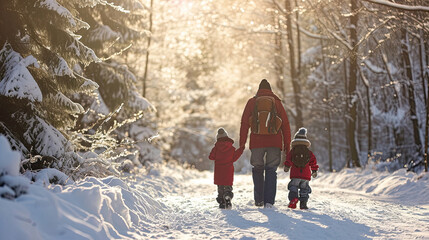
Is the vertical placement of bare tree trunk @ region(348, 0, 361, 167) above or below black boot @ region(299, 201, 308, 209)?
above

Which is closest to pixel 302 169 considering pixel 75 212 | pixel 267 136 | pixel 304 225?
pixel 267 136

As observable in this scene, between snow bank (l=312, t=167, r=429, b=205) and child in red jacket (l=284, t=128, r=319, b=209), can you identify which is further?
snow bank (l=312, t=167, r=429, b=205)

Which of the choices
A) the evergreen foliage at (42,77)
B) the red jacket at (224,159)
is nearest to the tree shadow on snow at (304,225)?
the red jacket at (224,159)

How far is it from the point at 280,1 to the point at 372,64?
5634 mm

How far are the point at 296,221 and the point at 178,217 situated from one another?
6.29 feet

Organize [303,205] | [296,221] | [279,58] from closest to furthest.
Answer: [296,221]
[303,205]
[279,58]

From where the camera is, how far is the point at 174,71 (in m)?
21.4

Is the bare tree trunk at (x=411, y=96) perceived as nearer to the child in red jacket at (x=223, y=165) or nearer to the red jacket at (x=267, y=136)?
the red jacket at (x=267, y=136)

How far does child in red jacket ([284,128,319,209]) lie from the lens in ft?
24.5

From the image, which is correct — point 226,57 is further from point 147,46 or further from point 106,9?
point 106,9

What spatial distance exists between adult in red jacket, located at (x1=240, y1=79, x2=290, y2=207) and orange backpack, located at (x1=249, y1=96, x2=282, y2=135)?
0.31 ft

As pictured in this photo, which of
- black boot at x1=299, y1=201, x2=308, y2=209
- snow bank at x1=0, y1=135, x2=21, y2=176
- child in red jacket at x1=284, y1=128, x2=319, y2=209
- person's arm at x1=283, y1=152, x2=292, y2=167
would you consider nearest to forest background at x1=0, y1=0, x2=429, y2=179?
snow bank at x1=0, y1=135, x2=21, y2=176

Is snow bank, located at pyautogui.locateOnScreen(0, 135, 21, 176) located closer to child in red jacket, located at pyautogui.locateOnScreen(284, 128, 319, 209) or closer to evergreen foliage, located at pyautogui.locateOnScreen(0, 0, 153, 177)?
evergreen foliage, located at pyautogui.locateOnScreen(0, 0, 153, 177)

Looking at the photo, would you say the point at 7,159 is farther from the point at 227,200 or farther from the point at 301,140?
the point at 301,140
